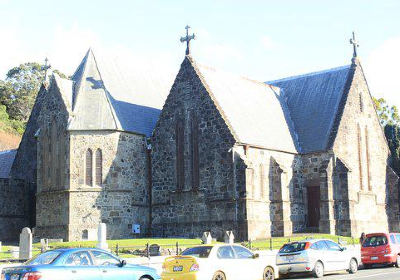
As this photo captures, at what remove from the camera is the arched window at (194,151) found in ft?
128

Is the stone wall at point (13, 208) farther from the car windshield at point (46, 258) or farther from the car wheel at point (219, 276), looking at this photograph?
the car windshield at point (46, 258)

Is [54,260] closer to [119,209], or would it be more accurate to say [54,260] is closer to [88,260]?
[88,260]

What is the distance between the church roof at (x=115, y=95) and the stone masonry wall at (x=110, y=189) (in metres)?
0.89

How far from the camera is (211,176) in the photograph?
3775cm

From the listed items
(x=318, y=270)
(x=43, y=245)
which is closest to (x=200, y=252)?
(x=318, y=270)

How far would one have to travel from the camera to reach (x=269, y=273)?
22500 mm

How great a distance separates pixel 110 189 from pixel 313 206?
13721 mm

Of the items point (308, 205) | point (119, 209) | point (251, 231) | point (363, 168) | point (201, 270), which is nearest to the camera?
point (201, 270)

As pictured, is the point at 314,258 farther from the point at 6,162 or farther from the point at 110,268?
the point at 6,162

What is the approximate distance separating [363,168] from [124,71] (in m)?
18.8

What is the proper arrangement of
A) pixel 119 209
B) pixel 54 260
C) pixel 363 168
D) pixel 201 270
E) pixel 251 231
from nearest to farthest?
pixel 54 260
pixel 201 270
pixel 251 231
pixel 119 209
pixel 363 168

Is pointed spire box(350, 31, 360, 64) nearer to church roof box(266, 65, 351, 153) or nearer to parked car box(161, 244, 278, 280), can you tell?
church roof box(266, 65, 351, 153)

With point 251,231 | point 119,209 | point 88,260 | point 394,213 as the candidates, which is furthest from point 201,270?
point 394,213

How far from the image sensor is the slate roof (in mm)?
49697
